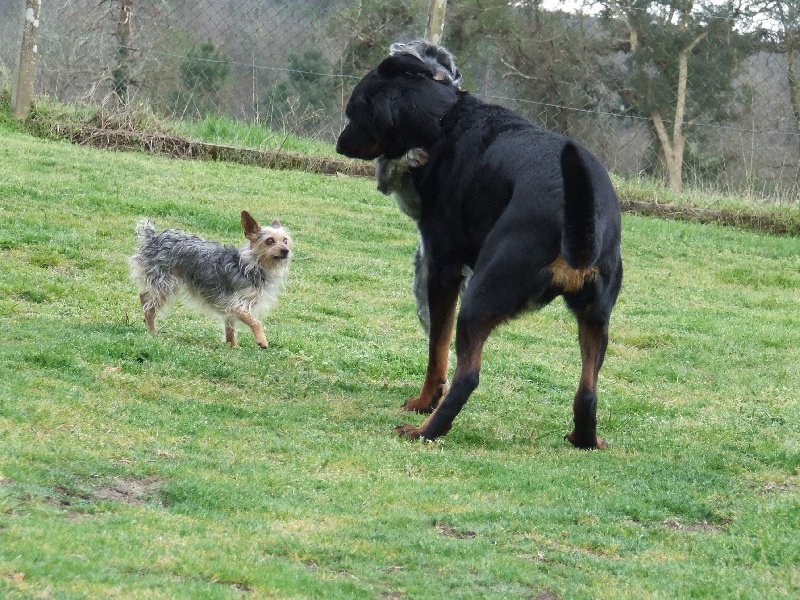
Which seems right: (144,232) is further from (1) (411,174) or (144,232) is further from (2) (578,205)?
(2) (578,205)

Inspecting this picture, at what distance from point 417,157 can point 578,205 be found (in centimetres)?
164

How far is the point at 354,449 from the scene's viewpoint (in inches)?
222

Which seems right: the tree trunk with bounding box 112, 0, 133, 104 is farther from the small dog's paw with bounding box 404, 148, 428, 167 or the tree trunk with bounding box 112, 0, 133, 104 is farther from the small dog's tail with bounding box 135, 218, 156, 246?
the small dog's paw with bounding box 404, 148, 428, 167

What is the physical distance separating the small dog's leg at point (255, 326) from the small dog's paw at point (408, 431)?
6.67 ft

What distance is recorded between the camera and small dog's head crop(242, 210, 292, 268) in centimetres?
817

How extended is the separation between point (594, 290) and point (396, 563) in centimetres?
221

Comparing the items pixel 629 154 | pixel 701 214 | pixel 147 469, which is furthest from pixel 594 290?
pixel 629 154

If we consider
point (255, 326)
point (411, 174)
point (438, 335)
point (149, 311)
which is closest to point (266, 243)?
point (255, 326)

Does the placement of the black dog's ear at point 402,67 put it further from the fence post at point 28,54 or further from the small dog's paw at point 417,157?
the fence post at point 28,54

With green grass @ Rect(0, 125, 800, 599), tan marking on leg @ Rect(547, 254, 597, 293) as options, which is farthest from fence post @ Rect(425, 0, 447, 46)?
tan marking on leg @ Rect(547, 254, 597, 293)

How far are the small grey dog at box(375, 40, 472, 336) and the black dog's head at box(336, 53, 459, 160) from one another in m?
0.05

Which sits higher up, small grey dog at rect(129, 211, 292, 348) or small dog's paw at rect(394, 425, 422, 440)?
small grey dog at rect(129, 211, 292, 348)

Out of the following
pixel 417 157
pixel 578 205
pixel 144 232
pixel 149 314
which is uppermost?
pixel 417 157

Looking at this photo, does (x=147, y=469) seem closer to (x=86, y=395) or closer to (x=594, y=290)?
(x=86, y=395)
